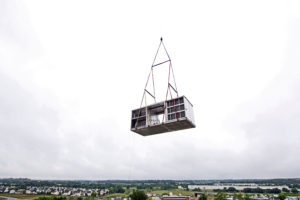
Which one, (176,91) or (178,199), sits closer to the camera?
(176,91)

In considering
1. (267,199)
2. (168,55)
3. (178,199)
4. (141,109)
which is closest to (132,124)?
(141,109)

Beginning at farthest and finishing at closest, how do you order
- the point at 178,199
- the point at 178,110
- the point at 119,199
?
the point at 119,199, the point at 178,199, the point at 178,110

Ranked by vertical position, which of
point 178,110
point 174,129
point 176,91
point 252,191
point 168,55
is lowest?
point 252,191

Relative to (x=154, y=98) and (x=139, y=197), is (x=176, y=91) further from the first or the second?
(x=139, y=197)

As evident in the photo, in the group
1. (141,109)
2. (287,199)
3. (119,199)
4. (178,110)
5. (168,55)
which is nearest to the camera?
(178,110)

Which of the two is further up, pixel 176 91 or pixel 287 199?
pixel 176 91

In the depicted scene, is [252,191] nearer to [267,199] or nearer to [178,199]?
[267,199]
